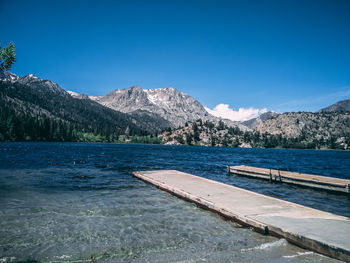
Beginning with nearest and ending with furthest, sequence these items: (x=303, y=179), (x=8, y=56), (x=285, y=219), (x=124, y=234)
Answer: (x=124, y=234) < (x=285, y=219) < (x=8, y=56) < (x=303, y=179)

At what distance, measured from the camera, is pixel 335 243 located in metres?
7.56

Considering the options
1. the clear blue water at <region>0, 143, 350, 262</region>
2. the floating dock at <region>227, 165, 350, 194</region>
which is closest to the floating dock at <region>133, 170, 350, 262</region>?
the clear blue water at <region>0, 143, 350, 262</region>

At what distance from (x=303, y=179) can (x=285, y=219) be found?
2036 cm

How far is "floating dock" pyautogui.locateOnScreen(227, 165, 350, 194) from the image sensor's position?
24.0m

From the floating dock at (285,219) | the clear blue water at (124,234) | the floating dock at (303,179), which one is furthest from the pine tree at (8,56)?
the floating dock at (303,179)

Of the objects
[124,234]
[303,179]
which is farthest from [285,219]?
[303,179]

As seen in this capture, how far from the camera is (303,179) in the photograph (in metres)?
27.7

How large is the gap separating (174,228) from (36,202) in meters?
10.7

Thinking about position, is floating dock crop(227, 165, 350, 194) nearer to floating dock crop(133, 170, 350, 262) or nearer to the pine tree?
floating dock crop(133, 170, 350, 262)

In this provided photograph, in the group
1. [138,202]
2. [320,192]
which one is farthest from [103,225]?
[320,192]

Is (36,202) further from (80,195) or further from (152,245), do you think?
(152,245)

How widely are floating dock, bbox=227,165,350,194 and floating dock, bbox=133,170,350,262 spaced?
14.0 metres

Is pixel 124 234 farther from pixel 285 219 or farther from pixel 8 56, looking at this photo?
pixel 8 56

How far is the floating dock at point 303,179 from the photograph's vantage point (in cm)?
2403
